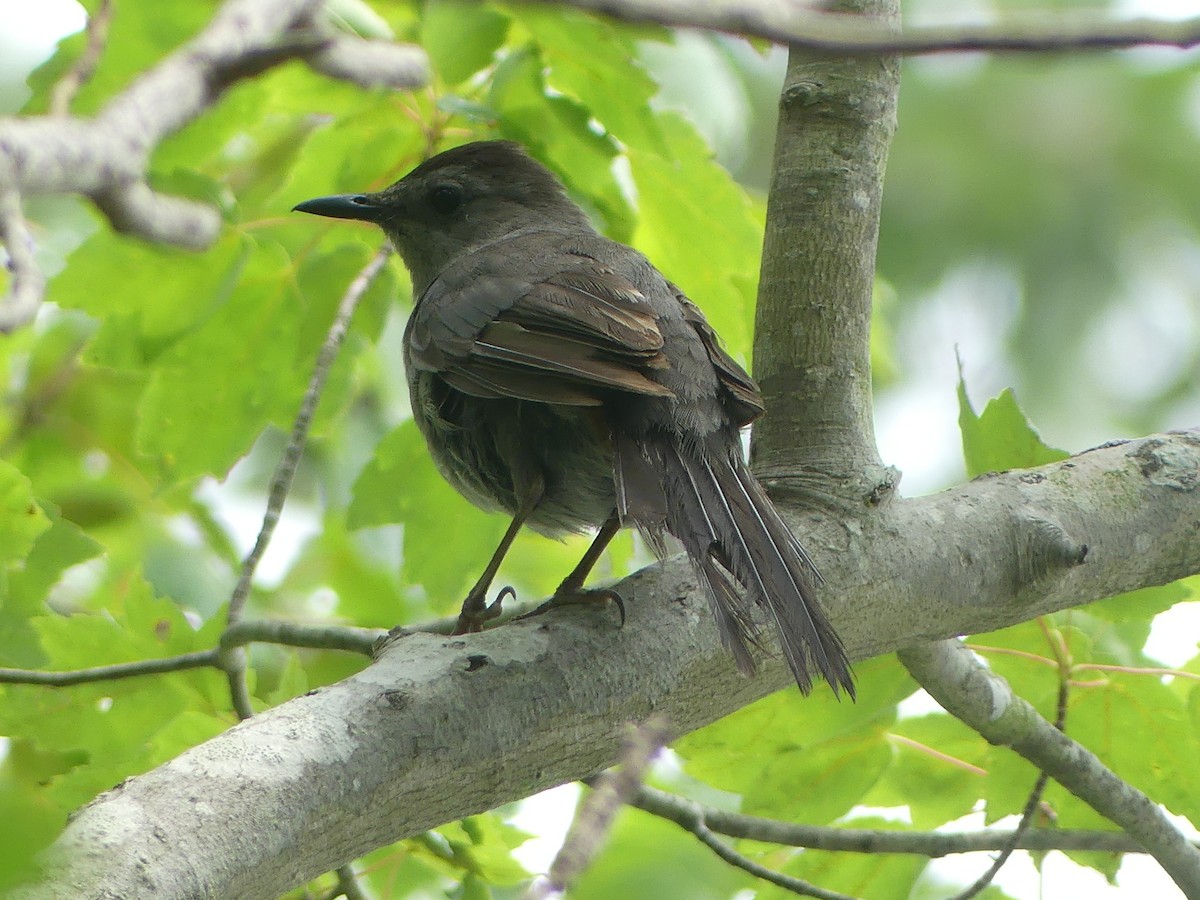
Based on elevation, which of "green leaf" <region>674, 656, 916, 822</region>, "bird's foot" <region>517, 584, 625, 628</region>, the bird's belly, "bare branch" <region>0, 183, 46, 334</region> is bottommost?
"bare branch" <region>0, 183, 46, 334</region>

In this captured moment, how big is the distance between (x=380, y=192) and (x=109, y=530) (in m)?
1.98

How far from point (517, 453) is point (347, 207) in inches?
37.9

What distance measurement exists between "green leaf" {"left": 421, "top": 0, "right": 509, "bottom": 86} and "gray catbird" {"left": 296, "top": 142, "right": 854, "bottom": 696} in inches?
19.7

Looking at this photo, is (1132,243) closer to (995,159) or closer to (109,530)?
(995,159)

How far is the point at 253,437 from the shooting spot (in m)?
3.37

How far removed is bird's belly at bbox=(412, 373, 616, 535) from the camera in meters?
3.05

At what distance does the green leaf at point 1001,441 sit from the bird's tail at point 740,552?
548 mm

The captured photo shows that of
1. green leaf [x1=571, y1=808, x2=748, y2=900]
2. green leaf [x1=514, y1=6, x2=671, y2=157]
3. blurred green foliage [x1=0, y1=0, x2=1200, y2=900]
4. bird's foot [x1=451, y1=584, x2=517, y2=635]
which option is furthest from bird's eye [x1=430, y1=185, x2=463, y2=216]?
green leaf [x1=571, y1=808, x2=748, y2=900]

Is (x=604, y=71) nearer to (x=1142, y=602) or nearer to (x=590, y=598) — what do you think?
(x=590, y=598)

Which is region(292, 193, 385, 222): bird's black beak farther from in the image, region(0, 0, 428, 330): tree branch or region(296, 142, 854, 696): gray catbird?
region(0, 0, 428, 330): tree branch

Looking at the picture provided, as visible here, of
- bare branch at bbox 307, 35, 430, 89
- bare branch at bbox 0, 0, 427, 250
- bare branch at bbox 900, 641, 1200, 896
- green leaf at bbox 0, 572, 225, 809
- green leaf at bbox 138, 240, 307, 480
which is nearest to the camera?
bare branch at bbox 0, 0, 427, 250

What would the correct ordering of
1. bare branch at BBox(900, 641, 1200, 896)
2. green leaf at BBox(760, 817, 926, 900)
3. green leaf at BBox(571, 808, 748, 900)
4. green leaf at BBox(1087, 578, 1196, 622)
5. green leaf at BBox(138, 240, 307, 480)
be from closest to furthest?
bare branch at BBox(900, 641, 1200, 896) < green leaf at BBox(1087, 578, 1196, 622) < green leaf at BBox(760, 817, 926, 900) < green leaf at BBox(138, 240, 307, 480) < green leaf at BBox(571, 808, 748, 900)

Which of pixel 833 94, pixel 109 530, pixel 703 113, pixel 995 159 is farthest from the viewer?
pixel 995 159

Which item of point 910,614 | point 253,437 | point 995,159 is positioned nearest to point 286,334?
point 253,437
